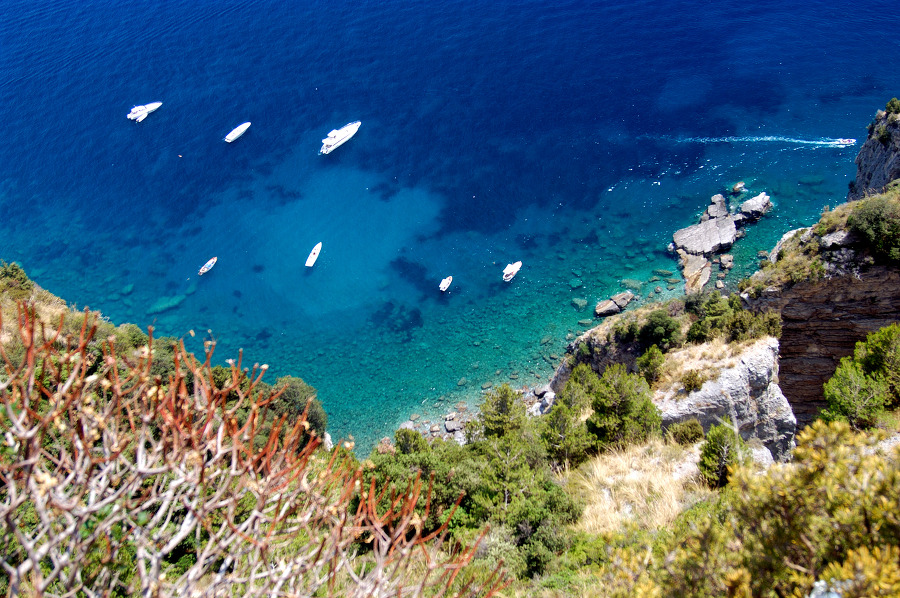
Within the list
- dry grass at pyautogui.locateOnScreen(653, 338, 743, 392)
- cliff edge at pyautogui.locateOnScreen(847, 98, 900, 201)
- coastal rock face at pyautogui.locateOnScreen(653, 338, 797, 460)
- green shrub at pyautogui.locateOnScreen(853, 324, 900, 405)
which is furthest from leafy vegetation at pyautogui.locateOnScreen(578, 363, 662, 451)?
cliff edge at pyautogui.locateOnScreen(847, 98, 900, 201)

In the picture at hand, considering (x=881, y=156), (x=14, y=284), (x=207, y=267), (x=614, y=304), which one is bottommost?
(x=614, y=304)

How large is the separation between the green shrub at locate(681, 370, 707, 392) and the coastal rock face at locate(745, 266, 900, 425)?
5590 mm

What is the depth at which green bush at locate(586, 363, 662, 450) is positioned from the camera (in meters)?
19.4

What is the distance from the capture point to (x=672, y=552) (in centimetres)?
880

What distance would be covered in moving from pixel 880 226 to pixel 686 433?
1274cm

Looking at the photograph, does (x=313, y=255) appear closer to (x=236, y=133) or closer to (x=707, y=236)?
(x=236, y=133)

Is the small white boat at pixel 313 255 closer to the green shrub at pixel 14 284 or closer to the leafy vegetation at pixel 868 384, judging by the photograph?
the green shrub at pixel 14 284

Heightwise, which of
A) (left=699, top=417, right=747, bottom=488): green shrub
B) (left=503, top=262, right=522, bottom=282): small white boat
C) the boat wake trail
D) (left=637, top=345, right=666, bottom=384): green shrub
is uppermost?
(left=699, top=417, right=747, bottom=488): green shrub

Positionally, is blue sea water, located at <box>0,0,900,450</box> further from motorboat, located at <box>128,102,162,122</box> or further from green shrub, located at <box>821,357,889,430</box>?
green shrub, located at <box>821,357,889,430</box>

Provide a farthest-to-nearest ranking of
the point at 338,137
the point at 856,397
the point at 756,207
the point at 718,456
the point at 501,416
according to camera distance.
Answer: the point at 338,137, the point at 756,207, the point at 501,416, the point at 856,397, the point at 718,456

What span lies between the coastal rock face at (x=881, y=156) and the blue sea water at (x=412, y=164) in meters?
8.84

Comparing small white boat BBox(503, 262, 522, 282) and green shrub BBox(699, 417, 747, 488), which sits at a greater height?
green shrub BBox(699, 417, 747, 488)

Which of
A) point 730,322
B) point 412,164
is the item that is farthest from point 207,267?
point 730,322

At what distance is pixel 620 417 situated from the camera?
19859 mm
